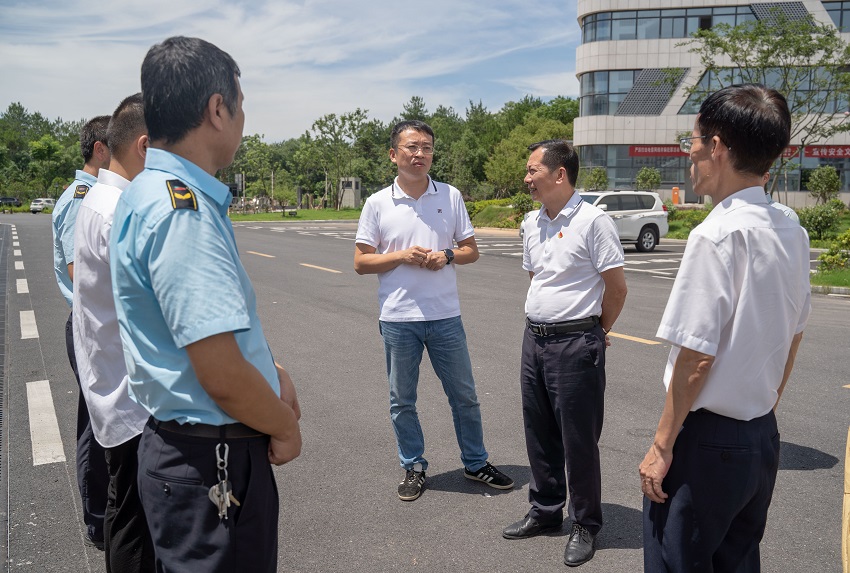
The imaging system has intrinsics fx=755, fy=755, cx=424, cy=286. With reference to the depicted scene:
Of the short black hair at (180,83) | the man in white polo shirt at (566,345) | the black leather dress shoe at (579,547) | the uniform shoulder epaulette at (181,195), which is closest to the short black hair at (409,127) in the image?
the man in white polo shirt at (566,345)

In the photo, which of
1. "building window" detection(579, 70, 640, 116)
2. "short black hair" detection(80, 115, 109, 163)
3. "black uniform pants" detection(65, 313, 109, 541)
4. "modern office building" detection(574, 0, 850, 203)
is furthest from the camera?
"building window" detection(579, 70, 640, 116)

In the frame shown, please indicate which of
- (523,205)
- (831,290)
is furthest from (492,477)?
(523,205)

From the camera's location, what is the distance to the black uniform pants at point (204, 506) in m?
1.93

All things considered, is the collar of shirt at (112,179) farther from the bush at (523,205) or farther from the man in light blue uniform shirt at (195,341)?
the bush at (523,205)

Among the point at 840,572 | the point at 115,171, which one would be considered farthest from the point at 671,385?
the point at 115,171

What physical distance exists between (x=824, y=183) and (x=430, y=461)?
43001mm

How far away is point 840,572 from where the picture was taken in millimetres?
3537

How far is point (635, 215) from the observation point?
2372 centimetres

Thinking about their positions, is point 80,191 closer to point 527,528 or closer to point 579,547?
point 527,528

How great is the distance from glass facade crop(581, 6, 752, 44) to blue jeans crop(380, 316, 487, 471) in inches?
1877

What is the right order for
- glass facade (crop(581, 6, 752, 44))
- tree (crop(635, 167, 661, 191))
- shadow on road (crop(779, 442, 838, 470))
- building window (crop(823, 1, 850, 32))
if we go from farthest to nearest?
glass facade (crop(581, 6, 752, 44)) < building window (crop(823, 1, 850, 32)) < tree (crop(635, 167, 661, 191)) < shadow on road (crop(779, 442, 838, 470))

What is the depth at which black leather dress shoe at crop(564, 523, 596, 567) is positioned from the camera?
3.60 metres

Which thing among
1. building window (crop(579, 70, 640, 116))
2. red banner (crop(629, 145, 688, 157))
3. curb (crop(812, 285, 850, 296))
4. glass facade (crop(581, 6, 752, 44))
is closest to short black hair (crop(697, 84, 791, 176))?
curb (crop(812, 285, 850, 296))

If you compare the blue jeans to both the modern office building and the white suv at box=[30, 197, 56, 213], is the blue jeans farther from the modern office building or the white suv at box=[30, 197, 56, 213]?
the white suv at box=[30, 197, 56, 213]
